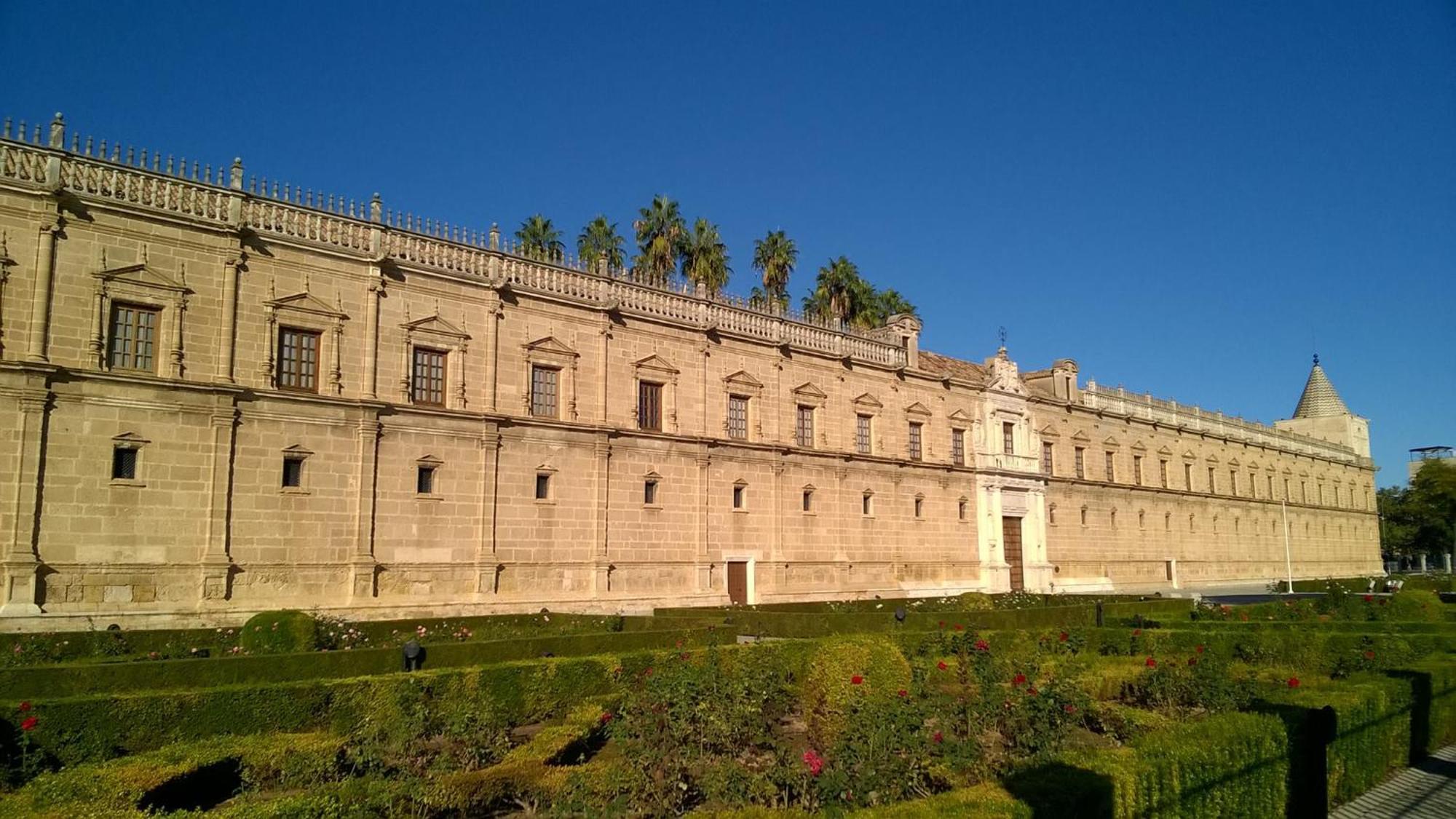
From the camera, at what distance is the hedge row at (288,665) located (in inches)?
477

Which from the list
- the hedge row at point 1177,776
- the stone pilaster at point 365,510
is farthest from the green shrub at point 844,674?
the stone pilaster at point 365,510

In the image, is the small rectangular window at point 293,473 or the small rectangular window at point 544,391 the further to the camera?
the small rectangular window at point 544,391

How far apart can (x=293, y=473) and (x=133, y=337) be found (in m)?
4.36

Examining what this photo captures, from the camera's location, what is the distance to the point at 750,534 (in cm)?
3123

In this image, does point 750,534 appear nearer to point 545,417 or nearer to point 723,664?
point 545,417

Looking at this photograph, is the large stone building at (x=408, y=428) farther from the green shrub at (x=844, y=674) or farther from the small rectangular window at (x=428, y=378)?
the green shrub at (x=844, y=674)

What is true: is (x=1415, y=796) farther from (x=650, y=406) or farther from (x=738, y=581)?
(x=650, y=406)

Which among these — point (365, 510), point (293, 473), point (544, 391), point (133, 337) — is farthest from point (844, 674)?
point (133, 337)

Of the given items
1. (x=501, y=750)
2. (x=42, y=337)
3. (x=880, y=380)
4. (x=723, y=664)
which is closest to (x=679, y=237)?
(x=880, y=380)

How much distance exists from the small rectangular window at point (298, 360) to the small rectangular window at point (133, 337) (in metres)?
2.60

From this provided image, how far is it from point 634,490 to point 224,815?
21.1m

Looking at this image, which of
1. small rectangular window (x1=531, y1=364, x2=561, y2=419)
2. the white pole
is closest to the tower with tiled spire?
the white pole

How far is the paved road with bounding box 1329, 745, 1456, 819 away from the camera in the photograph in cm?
1052

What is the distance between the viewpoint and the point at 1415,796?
442 inches
